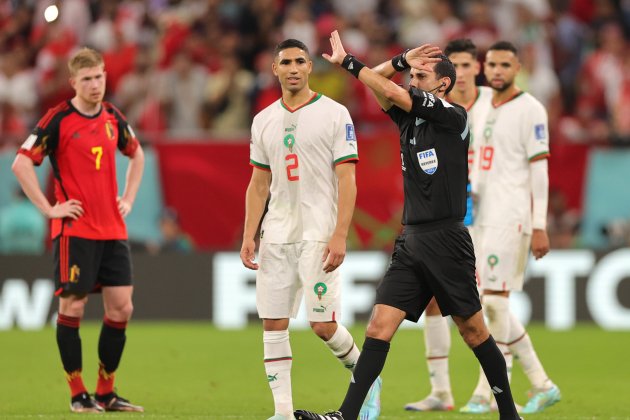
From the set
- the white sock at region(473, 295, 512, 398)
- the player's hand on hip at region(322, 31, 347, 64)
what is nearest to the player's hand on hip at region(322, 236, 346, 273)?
the player's hand on hip at region(322, 31, 347, 64)

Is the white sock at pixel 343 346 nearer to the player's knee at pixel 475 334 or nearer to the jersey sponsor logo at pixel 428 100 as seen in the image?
the player's knee at pixel 475 334

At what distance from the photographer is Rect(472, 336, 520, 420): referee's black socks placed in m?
8.11

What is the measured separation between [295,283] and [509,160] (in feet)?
8.46

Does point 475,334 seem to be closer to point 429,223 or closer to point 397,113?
point 429,223

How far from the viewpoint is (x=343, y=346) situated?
8.70 metres

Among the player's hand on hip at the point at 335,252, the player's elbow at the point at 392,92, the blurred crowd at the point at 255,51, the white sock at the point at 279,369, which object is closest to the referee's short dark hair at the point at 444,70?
the player's elbow at the point at 392,92

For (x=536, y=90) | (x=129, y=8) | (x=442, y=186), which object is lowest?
(x=442, y=186)

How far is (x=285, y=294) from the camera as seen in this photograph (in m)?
8.48

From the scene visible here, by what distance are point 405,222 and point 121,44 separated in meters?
12.6

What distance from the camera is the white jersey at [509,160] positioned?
10.1 metres

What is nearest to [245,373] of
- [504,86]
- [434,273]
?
[504,86]

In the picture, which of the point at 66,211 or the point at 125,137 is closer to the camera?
the point at 66,211

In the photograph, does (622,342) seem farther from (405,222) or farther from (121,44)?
(121,44)

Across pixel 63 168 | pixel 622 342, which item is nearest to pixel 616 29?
pixel 622 342
